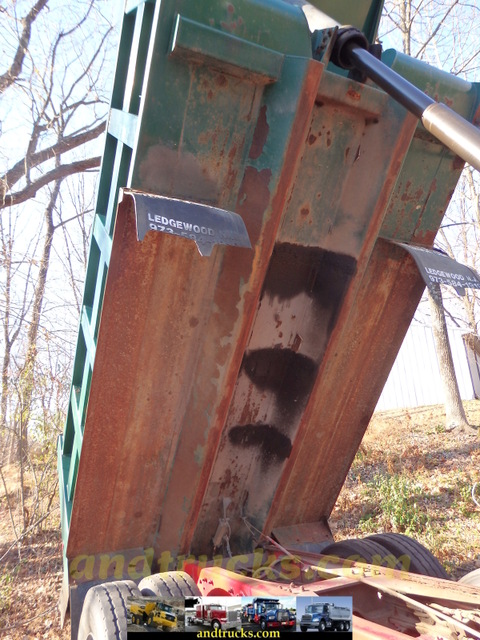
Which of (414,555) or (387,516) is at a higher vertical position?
(414,555)

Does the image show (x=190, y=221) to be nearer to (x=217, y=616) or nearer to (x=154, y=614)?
(x=217, y=616)

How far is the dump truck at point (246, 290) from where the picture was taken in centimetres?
275

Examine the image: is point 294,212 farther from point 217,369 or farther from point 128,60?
point 128,60

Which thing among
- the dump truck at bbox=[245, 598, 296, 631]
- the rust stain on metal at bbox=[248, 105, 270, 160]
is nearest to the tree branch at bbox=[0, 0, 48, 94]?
the rust stain on metal at bbox=[248, 105, 270, 160]

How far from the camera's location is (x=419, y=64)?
3.35 m

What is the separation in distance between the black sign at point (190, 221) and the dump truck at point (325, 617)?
1.59 meters

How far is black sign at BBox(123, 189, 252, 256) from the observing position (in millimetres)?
2562

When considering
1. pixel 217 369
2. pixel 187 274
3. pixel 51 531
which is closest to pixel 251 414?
pixel 217 369

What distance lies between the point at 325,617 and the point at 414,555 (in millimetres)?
1847

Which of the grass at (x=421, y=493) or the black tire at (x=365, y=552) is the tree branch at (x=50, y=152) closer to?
the grass at (x=421, y=493)

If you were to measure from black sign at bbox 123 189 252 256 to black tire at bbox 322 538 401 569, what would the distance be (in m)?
2.33

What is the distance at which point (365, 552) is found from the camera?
3850 mm

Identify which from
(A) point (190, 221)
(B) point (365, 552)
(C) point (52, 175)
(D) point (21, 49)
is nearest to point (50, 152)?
(C) point (52, 175)

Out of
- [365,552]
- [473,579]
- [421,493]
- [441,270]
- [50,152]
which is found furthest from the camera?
[50,152]
